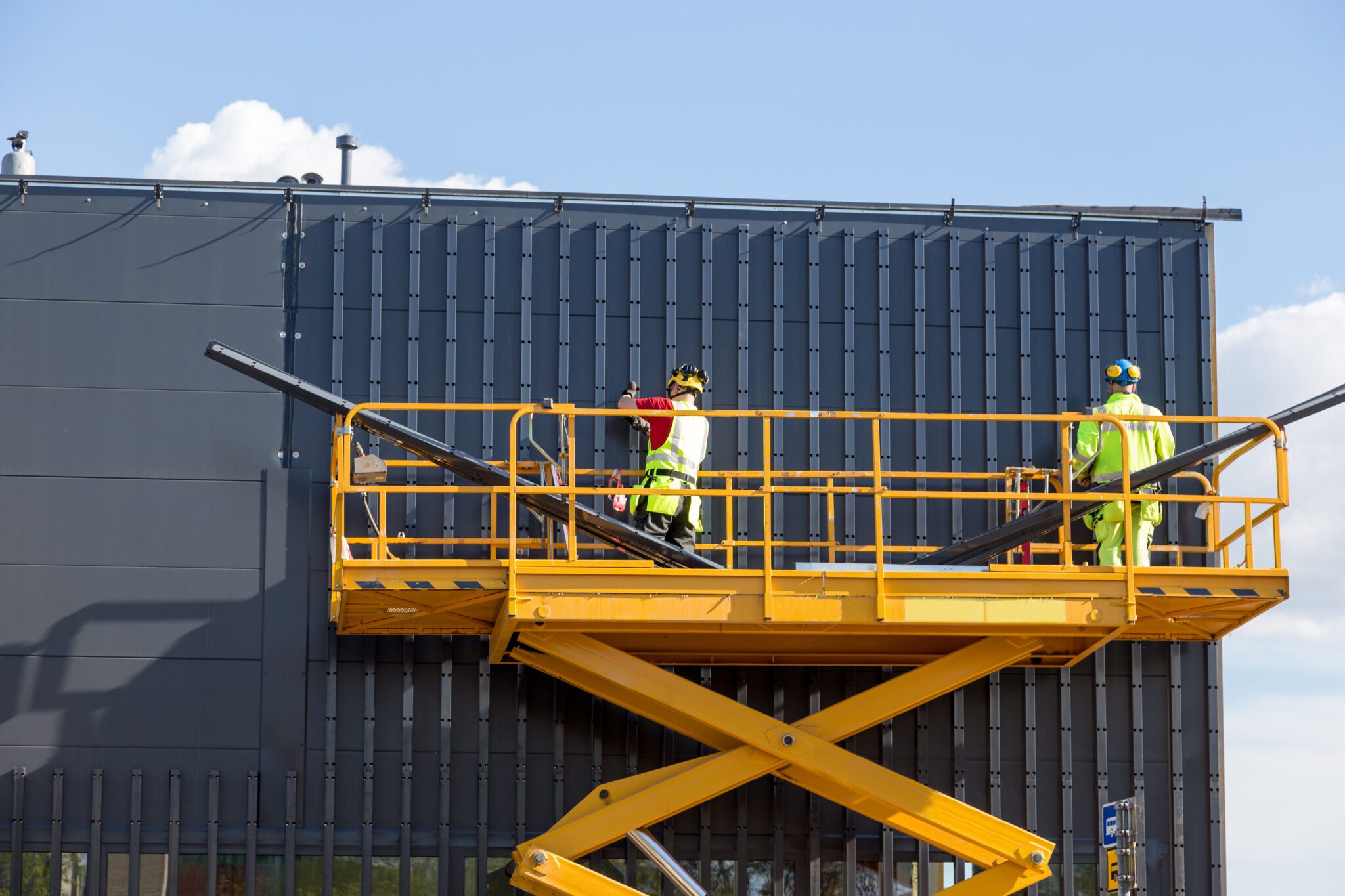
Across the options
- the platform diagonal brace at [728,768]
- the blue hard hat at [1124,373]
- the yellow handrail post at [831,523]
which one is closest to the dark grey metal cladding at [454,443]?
the yellow handrail post at [831,523]

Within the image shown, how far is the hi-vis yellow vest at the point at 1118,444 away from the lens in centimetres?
1428

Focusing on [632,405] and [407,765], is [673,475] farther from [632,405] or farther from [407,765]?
[407,765]

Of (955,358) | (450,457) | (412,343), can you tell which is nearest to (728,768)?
(450,457)

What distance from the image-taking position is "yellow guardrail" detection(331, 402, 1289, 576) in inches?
484

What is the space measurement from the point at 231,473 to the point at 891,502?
633cm

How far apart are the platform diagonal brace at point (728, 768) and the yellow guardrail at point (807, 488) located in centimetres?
109

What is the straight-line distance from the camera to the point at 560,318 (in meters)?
15.4

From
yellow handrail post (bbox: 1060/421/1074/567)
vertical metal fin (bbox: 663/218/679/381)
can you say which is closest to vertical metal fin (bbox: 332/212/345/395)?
vertical metal fin (bbox: 663/218/679/381)

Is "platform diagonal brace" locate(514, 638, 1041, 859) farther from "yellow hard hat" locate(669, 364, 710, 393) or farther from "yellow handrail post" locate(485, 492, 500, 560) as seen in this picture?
"yellow hard hat" locate(669, 364, 710, 393)

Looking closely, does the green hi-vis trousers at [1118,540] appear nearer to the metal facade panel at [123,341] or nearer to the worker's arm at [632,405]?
the worker's arm at [632,405]

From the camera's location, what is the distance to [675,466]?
13.6 metres

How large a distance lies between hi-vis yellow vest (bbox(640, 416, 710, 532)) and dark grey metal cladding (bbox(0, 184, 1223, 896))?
1509 millimetres

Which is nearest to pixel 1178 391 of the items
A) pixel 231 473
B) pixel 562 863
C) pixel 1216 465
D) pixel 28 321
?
pixel 1216 465

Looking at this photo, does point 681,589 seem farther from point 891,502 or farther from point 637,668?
point 891,502
